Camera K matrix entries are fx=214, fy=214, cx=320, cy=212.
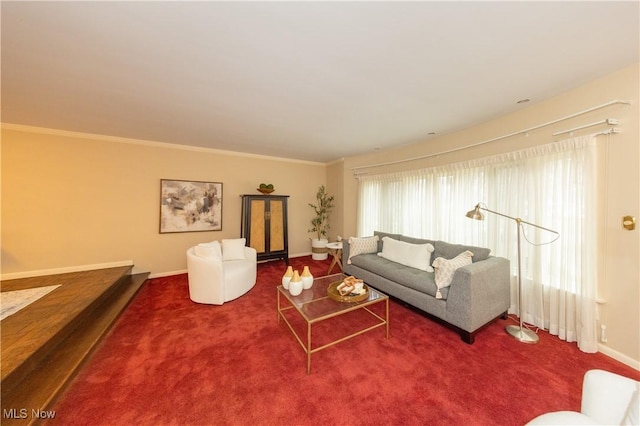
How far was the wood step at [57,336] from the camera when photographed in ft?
4.69

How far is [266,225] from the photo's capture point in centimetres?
Answer: 461

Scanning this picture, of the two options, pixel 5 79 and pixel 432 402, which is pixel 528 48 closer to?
pixel 432 402

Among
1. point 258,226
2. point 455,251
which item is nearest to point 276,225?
point 258,226

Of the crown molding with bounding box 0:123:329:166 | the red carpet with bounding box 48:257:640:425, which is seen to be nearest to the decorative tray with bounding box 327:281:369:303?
the red carpet with bounding box 48:257:640:425

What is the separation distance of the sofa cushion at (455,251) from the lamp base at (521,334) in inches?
30.1

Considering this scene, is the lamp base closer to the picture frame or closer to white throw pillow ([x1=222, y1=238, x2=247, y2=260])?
white throw pillow ([x1=222, y1=238, x2=247, y2=260])

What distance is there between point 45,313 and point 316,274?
3.39 metres

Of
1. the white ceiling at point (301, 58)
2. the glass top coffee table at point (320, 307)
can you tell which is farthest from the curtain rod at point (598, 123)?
the glass top coffee table at point (320, 307)

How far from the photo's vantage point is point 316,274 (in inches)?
164

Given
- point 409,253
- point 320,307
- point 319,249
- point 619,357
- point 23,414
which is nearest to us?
point 23,414

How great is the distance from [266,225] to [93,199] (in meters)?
2.85

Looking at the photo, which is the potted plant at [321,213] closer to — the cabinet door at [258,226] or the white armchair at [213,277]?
the cabinet door at [258,226]

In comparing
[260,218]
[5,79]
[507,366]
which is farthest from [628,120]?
[5,79]

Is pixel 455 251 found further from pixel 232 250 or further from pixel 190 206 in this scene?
pixel 190 206
